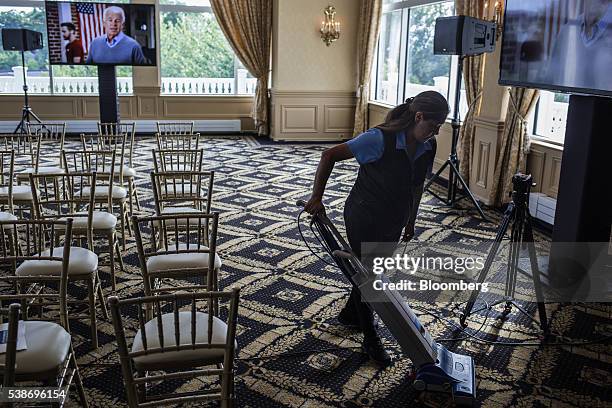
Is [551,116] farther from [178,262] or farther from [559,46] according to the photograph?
[178,262]

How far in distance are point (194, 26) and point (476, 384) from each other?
891 centimetres

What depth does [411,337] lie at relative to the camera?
2.63 m

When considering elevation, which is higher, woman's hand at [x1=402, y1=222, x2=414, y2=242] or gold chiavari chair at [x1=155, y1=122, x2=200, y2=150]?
gold chiavari chair at [x1=155, y1=122, x2=200, y2=150]

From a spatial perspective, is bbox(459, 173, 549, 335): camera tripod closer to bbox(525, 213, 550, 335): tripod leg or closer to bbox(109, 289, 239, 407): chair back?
bbox(525, 213, 550, 335): tripod leg

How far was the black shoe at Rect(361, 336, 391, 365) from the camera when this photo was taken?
116 inches

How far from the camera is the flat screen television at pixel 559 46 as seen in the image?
3266 mm

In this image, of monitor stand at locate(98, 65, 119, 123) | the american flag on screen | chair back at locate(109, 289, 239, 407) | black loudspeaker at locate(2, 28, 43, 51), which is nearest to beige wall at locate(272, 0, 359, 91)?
monitor stand at locate(98, 65, 119, 123)

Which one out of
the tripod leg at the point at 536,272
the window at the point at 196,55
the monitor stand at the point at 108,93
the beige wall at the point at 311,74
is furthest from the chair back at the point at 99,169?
the window at the point at 196,55

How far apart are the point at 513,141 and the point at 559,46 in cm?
198

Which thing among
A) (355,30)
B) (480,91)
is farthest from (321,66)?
(480,91)

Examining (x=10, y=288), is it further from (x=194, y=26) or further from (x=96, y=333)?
(x=194, y=26)

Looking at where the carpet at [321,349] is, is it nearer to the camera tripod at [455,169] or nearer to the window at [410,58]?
the camera tripod at [455,169]

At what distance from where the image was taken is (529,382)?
2832 millimetres

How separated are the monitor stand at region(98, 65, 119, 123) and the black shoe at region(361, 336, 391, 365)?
726 centimetres
